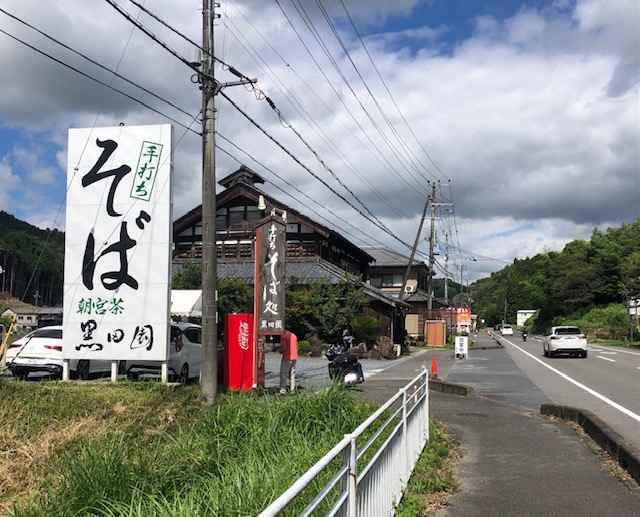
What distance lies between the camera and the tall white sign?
1158cm

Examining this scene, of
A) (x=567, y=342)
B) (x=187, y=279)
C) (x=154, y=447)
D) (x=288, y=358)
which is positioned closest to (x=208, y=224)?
(x=288, y=358)

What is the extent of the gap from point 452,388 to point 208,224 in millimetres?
7548

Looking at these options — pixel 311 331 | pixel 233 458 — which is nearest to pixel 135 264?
pixel 233 458

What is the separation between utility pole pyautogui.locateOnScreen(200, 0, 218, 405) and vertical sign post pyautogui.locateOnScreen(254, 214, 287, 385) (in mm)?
1660

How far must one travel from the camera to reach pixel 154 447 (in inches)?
298

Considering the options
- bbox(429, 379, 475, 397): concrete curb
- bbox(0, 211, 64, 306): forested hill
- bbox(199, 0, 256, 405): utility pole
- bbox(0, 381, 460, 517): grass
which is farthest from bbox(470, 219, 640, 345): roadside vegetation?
bbox(0, 211, 64, 306): forested hill

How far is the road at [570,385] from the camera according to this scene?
Answer: 11508 millimetres

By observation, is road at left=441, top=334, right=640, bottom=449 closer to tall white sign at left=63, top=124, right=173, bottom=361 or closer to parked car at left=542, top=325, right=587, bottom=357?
parked car at left=542, top=325, right=587, bottom=357

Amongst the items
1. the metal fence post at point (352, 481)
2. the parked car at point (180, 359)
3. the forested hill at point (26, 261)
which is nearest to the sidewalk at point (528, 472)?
the metal fence post at point (352, 481)

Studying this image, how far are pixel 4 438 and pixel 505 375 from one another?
1634 centimetres

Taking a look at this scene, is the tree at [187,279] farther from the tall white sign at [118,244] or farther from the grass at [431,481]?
the grass at [431,481]

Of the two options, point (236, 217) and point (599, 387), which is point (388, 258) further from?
Result: point (599, 387)

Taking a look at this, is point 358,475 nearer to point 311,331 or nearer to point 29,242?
point 311,331

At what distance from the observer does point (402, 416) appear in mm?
5996
